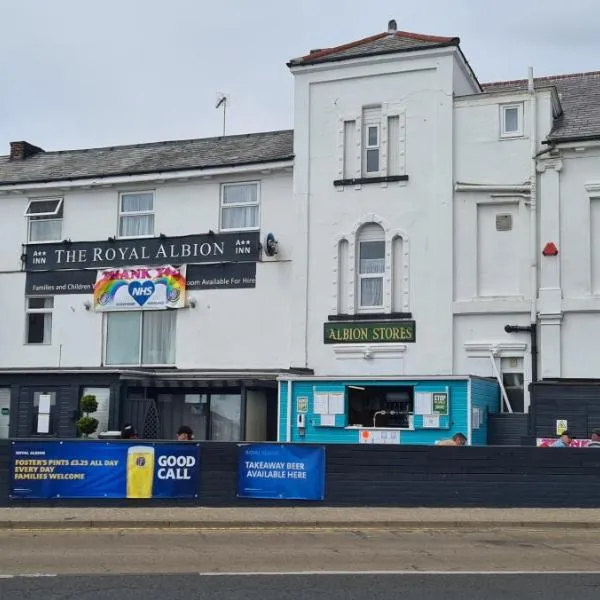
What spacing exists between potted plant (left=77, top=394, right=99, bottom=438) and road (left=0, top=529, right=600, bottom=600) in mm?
8674

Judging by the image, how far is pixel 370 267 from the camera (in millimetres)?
26062

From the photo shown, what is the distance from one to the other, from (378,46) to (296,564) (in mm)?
17673

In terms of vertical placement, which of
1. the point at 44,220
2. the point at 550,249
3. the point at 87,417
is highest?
the point at 44,220

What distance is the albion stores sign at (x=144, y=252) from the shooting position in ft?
89.7

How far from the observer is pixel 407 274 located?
83.2 ft

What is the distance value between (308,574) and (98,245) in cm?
1916

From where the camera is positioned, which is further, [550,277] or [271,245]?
[271,245]

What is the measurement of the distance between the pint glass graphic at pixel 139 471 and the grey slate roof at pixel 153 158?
1127 cm

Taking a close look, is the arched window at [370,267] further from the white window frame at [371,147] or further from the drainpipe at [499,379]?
the drainpipe at [499,379]

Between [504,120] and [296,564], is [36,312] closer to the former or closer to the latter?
[504,120]

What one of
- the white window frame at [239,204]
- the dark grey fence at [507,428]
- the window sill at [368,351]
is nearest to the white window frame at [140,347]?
the white window frame at [239,204]

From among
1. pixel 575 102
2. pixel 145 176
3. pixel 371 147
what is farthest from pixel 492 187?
pixel 145 176

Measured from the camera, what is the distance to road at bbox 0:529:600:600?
1005cm

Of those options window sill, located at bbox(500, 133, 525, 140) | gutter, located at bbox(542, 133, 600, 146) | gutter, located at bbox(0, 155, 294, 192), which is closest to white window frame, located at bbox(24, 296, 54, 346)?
gutter, located at bbox(0, 155, 294, 192)
